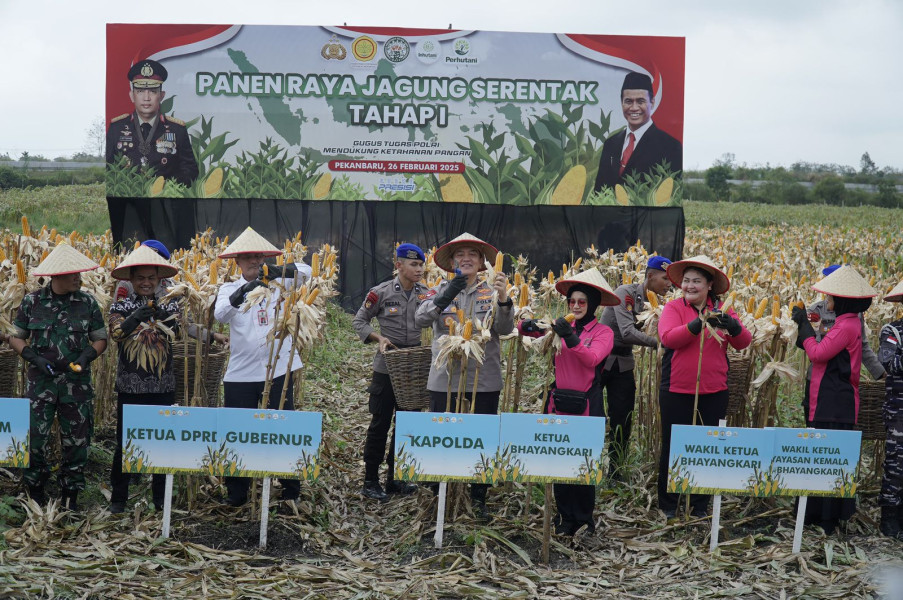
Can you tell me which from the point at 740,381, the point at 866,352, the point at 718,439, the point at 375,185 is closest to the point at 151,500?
the point at 718,439

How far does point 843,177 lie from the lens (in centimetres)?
4481

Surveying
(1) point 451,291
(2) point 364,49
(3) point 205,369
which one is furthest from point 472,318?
(2) point 364,49

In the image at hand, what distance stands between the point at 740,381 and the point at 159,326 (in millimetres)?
4070

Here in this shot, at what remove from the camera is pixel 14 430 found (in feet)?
16.8

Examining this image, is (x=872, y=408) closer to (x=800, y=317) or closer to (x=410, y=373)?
(x=800, y=317)

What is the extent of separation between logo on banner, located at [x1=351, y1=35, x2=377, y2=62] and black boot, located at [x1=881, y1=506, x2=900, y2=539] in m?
11.5

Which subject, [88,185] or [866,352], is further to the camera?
[88,185]

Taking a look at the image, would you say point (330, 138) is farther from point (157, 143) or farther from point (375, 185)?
point (157, 143)

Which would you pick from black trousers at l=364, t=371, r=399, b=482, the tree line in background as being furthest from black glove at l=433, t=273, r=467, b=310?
the tree line in background

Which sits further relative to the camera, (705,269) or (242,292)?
(705,269)

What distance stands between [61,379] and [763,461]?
4553mm

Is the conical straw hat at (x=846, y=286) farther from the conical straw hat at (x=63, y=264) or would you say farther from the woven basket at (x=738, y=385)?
the conical straw hat at (x=63, y=264)

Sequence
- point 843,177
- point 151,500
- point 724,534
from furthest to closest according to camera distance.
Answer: point 843,177, point 151,500, point 724,534

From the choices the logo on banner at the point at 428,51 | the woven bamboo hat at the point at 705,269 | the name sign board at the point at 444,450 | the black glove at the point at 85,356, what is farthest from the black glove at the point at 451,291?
the logo on banner at the point at 428,51
